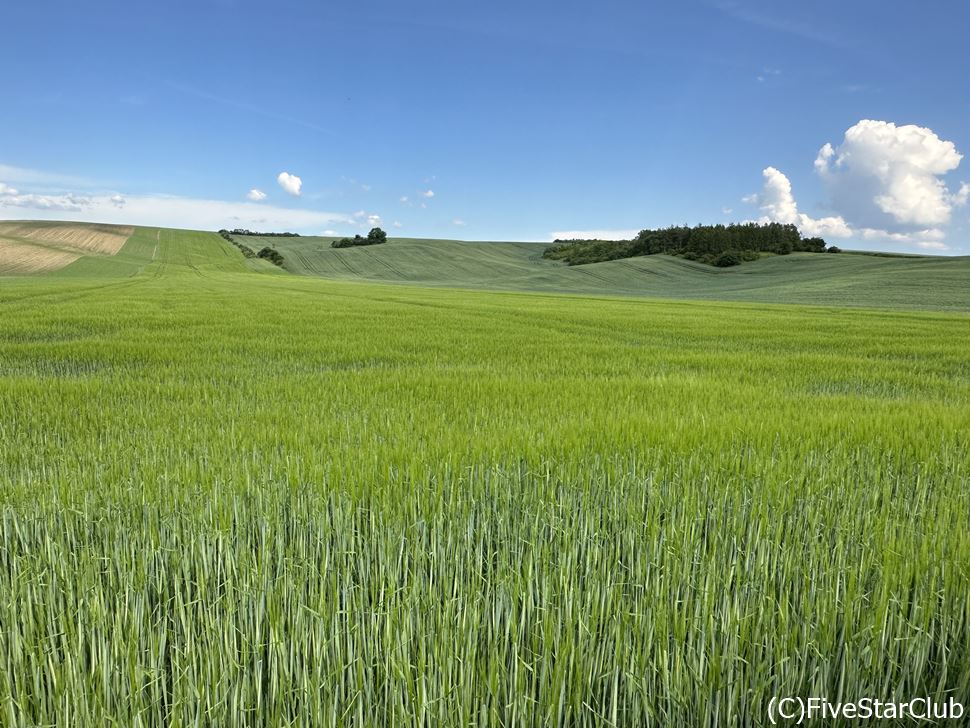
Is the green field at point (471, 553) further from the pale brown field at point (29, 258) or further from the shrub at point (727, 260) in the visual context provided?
the shrub at point (727, 260)

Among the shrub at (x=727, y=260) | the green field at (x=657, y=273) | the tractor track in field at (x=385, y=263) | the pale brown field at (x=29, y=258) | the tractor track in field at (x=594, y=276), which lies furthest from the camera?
the tractor track in field at (x=385, y=263)

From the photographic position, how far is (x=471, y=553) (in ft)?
8.48

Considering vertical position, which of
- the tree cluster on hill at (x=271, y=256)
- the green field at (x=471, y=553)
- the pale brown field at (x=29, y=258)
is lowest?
the green field at (x=471, y=553)

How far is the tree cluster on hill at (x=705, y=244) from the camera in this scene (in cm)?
7631

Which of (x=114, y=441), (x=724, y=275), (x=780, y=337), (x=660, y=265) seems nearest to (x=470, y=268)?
(x=660, y=265)

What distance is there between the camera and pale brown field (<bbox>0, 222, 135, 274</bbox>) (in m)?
53.2

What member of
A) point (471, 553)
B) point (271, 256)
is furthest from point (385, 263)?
point (471, 553)

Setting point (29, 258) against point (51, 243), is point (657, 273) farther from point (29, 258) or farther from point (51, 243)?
point (51, 243)

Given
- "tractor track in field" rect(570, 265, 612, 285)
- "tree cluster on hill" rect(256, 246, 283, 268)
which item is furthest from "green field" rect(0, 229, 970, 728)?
"tree cluster on hill" rect(256, 246, 283, 268)

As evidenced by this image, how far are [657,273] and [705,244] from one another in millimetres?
16544

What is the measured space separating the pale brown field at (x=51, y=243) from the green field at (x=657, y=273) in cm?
1991

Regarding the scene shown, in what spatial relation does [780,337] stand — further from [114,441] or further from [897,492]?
[114,441]

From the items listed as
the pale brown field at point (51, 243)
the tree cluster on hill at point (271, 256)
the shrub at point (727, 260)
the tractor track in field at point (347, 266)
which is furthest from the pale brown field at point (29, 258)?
the shrub at point (727, 260)

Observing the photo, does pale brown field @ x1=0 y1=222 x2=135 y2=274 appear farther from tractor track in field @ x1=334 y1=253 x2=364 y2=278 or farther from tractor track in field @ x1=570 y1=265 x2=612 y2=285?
tractor track in field @ x1=570 y1=265 x2=612 y2=285
